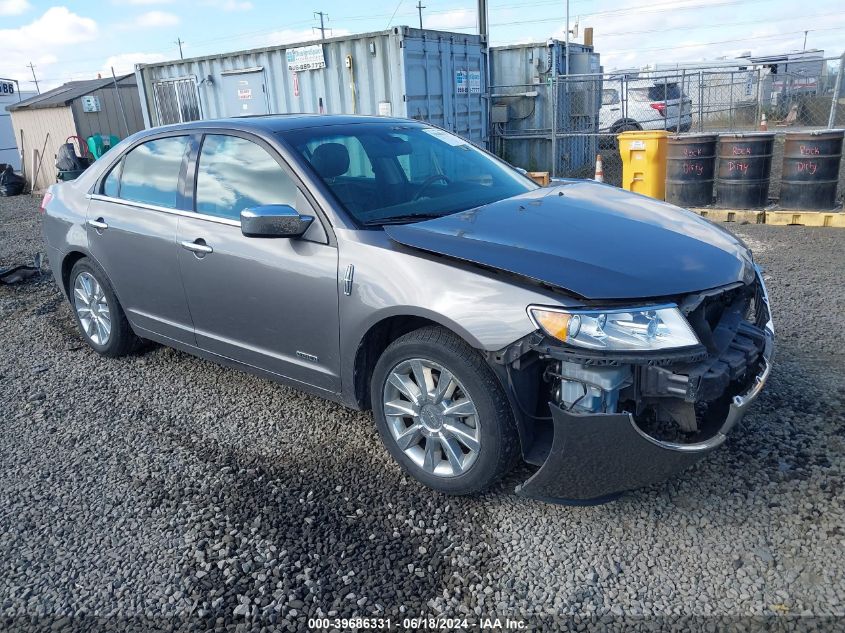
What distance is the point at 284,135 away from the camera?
3.63m

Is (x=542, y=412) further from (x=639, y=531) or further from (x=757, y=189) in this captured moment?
(x=757, y=189)

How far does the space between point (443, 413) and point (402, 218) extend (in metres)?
1.00

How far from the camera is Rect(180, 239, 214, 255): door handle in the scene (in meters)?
3.75

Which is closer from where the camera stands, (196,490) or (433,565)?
(433,565)

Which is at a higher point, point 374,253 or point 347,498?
point 374,253

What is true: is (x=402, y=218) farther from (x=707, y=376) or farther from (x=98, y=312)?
(x=98, y=312)

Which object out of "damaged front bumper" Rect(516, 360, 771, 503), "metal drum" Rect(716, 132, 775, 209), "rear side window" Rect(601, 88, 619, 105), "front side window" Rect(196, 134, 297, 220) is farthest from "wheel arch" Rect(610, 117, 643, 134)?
"damaged front bumper" Rect(516, 360, 771, 503)

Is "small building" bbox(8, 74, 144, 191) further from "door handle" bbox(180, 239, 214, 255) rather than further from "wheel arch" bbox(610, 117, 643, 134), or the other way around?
"door handle" bbox(180, 239, 214, 255)

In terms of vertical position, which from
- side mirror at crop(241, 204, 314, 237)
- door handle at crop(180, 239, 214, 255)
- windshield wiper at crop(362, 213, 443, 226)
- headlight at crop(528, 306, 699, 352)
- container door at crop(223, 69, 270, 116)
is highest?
container door at crop(223, 69, 270, 116)

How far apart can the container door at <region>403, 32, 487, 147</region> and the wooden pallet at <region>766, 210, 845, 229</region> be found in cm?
505

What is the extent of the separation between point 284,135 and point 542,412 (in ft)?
6.69

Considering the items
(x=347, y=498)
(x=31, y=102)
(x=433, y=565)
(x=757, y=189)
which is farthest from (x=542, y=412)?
(x=31, y=102)

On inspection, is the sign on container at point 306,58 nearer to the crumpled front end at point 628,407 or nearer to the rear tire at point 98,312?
the rear tire at point 98,312

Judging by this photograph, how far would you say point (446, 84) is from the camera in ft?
39.1
